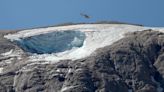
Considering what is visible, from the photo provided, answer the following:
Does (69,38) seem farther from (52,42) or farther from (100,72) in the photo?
(100,72)

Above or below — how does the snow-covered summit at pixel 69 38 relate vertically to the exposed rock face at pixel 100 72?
above

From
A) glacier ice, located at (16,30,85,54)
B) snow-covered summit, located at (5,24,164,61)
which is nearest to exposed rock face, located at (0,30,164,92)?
snow-covered summit, located at (5,24,164,61)

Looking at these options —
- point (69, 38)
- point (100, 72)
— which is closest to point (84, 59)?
point (100, 72)

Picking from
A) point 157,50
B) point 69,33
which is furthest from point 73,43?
point 157,50

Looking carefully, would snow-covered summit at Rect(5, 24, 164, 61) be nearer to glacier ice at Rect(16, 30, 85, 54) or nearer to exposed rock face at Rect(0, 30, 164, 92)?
glacier ice at Rect(16, 30, 85, 54)

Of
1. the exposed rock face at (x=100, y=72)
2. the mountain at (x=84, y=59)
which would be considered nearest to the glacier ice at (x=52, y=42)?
the mountain at (x=84, y=59)

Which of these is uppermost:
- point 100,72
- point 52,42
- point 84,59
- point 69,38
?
point 69,38

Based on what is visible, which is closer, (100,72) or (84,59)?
(100,72)

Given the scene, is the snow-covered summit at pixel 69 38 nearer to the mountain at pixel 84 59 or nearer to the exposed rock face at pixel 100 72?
the mountain at pixel 84 59
